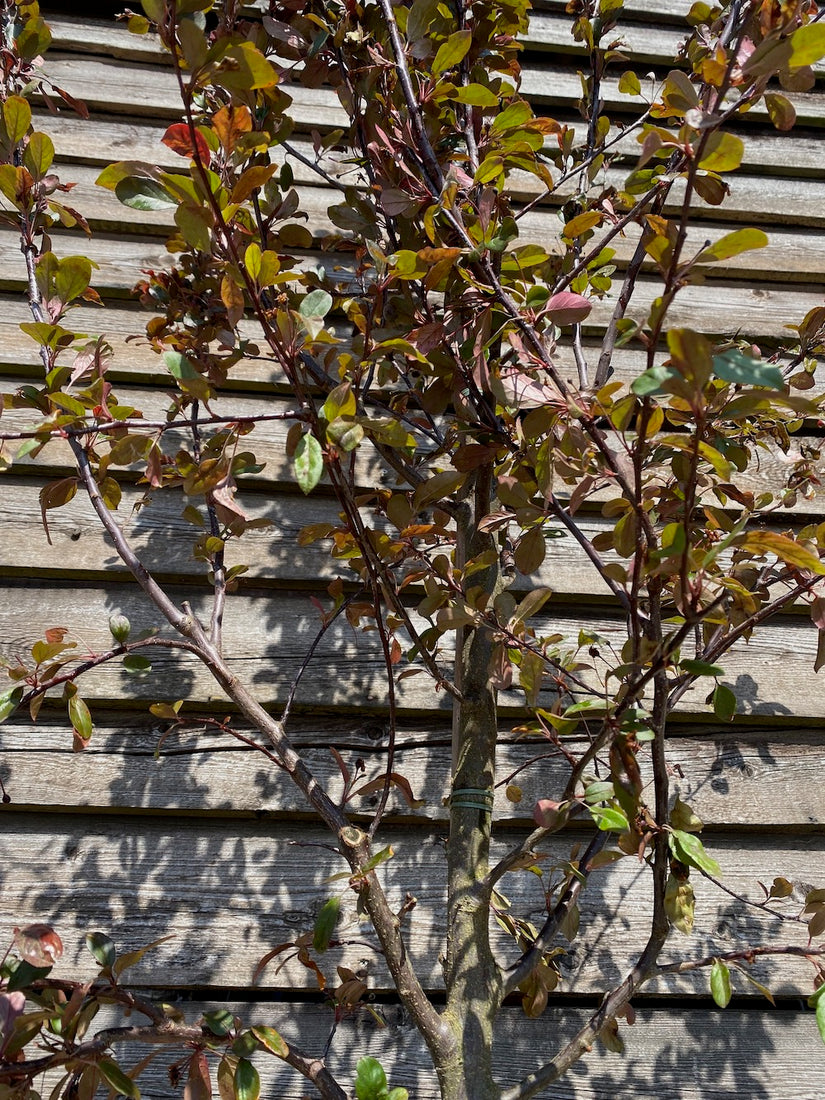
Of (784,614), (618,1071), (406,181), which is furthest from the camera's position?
(784,614)

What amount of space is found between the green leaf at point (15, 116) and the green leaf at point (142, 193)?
31 centimetres

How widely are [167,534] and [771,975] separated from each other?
1.42 m

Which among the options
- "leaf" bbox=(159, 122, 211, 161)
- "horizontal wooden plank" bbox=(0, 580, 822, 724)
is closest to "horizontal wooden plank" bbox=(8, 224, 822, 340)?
"horizontal wooden plank" bbox=(0, 580, 822, 724)

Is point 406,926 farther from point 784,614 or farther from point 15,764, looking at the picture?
point 784,614

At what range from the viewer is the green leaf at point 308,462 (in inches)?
27.5

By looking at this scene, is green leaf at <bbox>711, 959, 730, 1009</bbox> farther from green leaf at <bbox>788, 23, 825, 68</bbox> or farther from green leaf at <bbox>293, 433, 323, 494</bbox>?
green leaf at <bbox>788, 23, 825, 68</bbox>

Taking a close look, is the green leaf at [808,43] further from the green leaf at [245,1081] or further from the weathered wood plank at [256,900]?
the weathered wood plank at [256,900]

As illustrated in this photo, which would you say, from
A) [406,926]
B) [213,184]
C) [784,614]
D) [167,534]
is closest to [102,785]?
[167,534]

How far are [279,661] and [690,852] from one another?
3.22 ft

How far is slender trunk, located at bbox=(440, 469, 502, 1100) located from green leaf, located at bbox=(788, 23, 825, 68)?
1.79 feet

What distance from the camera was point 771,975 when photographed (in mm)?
1485

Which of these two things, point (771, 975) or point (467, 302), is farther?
point (771, 975)

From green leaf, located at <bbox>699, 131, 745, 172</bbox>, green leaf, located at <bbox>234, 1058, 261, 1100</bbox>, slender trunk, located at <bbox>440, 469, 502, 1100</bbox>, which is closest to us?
green leaf, located at <bbox>699, 131, 745, 172</bbox>

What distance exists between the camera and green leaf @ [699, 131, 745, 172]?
60cm
